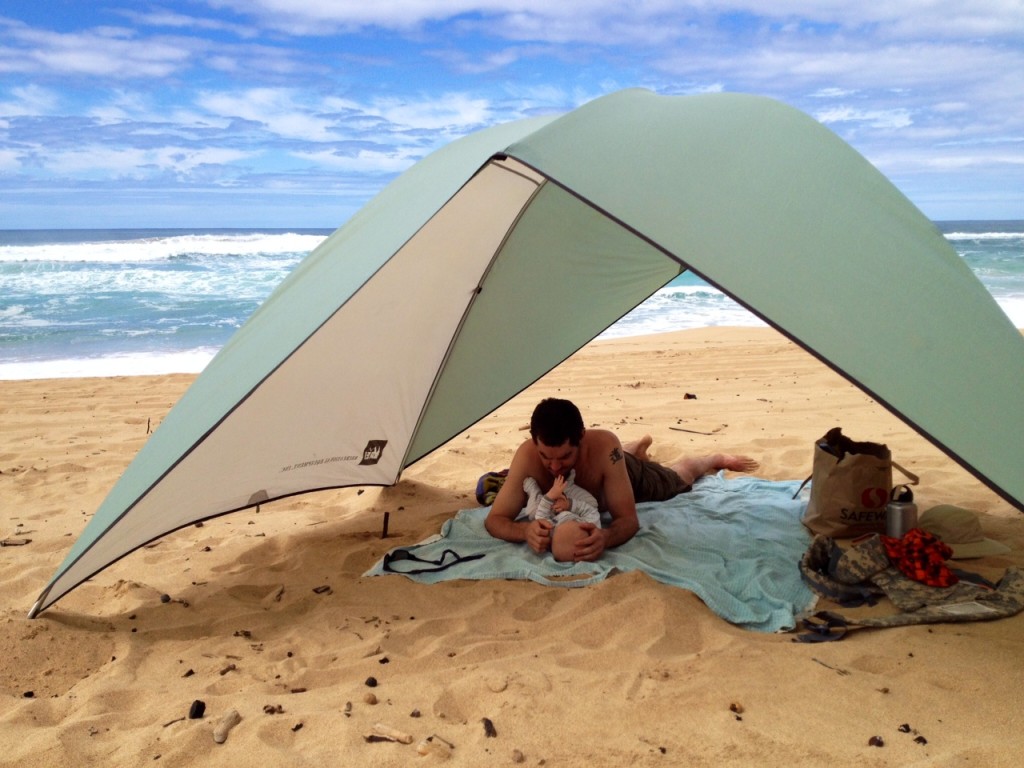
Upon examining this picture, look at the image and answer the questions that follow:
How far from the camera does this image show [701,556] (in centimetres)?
324

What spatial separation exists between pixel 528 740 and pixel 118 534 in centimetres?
152

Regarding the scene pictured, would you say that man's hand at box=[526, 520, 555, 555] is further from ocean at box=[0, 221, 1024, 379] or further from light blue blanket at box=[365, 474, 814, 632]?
ocean at box=[0, 221, 1024, 379]

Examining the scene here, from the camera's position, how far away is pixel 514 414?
6.06m

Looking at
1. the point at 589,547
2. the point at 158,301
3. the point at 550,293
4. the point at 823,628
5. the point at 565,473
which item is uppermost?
the point at 158,301

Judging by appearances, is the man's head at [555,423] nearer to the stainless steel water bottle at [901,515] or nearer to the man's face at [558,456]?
the man's face at [558,456]

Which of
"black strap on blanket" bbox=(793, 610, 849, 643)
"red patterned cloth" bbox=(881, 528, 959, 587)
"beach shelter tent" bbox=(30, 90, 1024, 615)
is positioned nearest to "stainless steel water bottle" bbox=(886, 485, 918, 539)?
"red patterned cloth" bbox=(881, 528, 959, 587)

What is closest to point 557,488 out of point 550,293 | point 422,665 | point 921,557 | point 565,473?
point 565,473

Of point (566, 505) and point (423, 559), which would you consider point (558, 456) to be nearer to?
point (566, 505)

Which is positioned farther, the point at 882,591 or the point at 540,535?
the point at 540,535

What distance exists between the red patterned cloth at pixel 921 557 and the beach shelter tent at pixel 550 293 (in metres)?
0.63

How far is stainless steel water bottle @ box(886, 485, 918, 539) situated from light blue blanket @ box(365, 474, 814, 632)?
34cm

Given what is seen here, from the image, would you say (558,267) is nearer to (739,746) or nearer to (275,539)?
(275,539)

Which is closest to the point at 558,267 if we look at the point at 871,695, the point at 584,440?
the point at 584,440

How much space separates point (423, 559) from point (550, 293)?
1.40m
